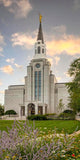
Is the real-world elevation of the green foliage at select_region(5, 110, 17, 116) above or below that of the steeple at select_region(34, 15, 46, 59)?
below

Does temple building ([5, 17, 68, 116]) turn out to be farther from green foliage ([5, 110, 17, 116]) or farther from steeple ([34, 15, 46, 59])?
green foliage ([5, 110, 17, 116])

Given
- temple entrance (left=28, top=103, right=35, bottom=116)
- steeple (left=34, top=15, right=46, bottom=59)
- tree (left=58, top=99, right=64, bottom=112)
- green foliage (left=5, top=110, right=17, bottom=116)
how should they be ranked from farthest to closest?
steeple (left=34, top=15, right=46, bottom=59)
temple entrance (left=28, top=103, right=35, bottom=116)
green foliage (left=5, top=110, right=17, bottom=116)
tree (left=58, top=99, right=64, bottom=112)

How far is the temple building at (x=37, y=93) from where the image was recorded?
50531 mm

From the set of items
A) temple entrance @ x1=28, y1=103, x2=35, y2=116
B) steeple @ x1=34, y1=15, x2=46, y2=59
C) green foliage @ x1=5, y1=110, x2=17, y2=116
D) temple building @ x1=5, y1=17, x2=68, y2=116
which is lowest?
green foliage @ x1=5, y1=110, x2=17, y2=116

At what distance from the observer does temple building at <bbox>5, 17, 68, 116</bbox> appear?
5053 cm

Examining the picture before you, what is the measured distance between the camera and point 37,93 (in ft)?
169

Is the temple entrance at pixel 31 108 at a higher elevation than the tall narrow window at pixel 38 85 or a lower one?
lower

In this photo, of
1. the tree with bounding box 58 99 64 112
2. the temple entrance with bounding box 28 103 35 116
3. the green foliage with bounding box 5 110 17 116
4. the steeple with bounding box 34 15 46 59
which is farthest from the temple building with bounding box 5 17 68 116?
the tree with bounding box 58 99 64 112

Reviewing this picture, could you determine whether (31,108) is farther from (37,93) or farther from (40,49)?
(40,49)

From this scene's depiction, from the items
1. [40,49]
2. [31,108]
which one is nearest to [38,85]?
[31,108]

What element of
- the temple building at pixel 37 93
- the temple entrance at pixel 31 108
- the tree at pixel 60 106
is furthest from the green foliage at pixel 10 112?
the tree at pixel 60 106

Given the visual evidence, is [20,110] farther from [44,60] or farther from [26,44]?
[26,44]

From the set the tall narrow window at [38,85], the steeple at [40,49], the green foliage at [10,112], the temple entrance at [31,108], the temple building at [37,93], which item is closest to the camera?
the temple building at [37,93]

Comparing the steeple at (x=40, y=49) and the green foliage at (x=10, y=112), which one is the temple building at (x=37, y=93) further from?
the green foliage at (x=10, y=112)
